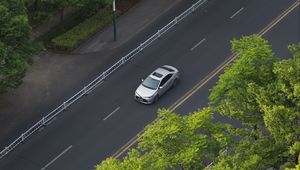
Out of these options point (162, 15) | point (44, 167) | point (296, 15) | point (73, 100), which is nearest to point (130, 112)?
point (73, 100)

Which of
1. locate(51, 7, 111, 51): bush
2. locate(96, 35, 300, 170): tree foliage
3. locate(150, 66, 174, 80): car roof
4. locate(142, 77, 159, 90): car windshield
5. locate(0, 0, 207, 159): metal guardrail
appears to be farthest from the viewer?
locate(51, 7, 111, 51): bush

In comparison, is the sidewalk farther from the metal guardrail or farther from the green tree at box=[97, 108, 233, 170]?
the green tree at box=[97, 108, 233, 170]

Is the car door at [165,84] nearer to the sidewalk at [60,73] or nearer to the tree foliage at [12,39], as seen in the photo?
the sidewalk at [60,73]

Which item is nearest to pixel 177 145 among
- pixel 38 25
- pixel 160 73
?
pixel 160 73

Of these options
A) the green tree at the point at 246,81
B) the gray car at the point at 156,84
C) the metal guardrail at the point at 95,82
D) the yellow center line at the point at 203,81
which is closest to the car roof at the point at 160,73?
the gray car at the point at 156,84

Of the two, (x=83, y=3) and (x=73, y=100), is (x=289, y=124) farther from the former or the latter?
(x=83, y=3)

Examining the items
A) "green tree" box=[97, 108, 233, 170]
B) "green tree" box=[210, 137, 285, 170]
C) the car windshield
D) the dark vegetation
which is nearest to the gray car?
the car windshield
